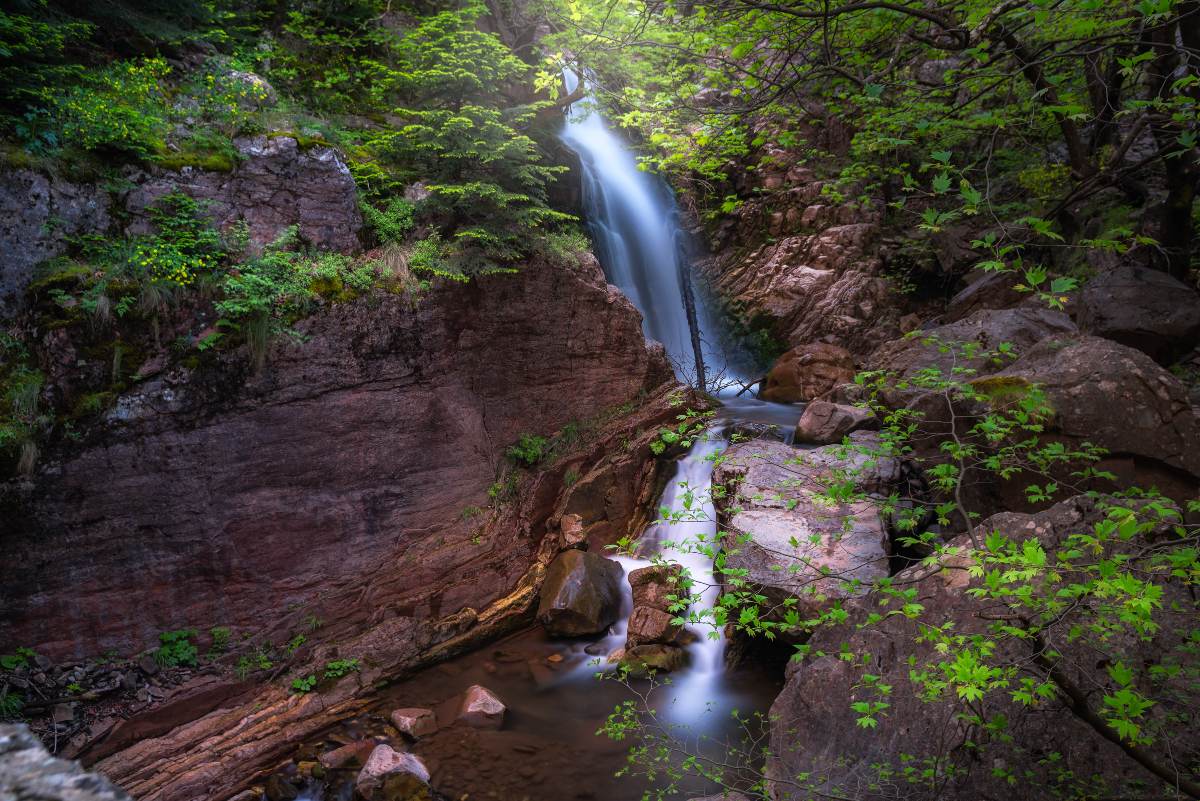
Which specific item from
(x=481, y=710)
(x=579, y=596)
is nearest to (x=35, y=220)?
Answer: (x=481, y=710)

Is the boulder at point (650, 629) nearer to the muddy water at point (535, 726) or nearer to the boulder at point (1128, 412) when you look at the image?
the muddy water at point (535, 726)

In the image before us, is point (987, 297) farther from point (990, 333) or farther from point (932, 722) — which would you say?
point (932, 722)

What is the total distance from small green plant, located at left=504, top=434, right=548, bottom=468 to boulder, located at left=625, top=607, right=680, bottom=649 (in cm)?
274

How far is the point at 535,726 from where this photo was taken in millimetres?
6008

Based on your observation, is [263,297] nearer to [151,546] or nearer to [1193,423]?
[151,546]

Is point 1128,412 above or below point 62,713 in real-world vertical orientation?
above

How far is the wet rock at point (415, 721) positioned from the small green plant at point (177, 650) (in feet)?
7.33

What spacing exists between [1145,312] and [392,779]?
1028 cm

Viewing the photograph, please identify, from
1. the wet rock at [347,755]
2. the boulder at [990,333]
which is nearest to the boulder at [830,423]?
the boulder at [990,333]

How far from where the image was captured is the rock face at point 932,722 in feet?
10.6

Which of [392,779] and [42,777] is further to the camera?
[392,779]

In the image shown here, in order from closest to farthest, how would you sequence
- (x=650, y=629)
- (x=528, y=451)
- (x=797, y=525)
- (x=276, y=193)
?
(x=797, y=525) → (x=650, y=629) → (x=276, y=193) → (x=528, y=451)

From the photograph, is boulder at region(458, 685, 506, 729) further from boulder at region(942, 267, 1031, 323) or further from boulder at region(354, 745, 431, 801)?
boulder at region(942, 267, 1031, 323)

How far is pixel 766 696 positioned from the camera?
6180mm
